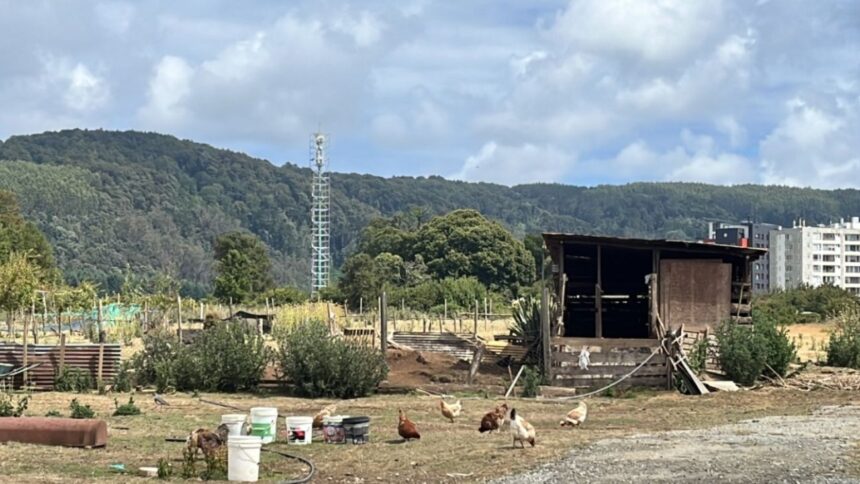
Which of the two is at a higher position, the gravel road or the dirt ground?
the dirt ground

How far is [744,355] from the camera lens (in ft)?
80.8

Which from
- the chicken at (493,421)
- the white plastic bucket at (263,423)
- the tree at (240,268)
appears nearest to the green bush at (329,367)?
the chicken at (493,421)

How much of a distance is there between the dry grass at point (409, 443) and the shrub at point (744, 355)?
1.15 metres

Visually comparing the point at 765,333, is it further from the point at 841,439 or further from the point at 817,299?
the point at 817,299

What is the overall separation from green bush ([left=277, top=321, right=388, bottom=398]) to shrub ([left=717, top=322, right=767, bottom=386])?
24.4 feet

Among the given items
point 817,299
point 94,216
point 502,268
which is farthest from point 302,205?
point 817,299

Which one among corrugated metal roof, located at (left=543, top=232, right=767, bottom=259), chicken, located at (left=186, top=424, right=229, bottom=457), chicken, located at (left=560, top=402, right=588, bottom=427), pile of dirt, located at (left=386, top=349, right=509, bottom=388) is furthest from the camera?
corrugated metal roof, located at (left=543, top=232, right=767, bottom=259)

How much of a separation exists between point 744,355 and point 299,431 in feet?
40.4

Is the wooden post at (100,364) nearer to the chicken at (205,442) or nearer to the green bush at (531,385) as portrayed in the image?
the green bush at (531,385)

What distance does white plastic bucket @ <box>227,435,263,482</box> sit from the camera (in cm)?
1258

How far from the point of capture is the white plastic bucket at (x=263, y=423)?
1538cm

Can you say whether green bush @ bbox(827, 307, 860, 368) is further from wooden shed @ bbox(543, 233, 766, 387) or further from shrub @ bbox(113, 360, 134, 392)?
shrub @ bbox(113, 360, 134, 392)

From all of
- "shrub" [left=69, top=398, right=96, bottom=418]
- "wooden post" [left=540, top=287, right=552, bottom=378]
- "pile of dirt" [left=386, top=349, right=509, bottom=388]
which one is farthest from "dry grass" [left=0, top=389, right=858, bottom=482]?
"pile of dirt" [left=386, top=349, right=509, bottom=388]

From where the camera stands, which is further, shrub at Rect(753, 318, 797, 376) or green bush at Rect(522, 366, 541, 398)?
shrub at Rect(753, 318, 797, 376)
